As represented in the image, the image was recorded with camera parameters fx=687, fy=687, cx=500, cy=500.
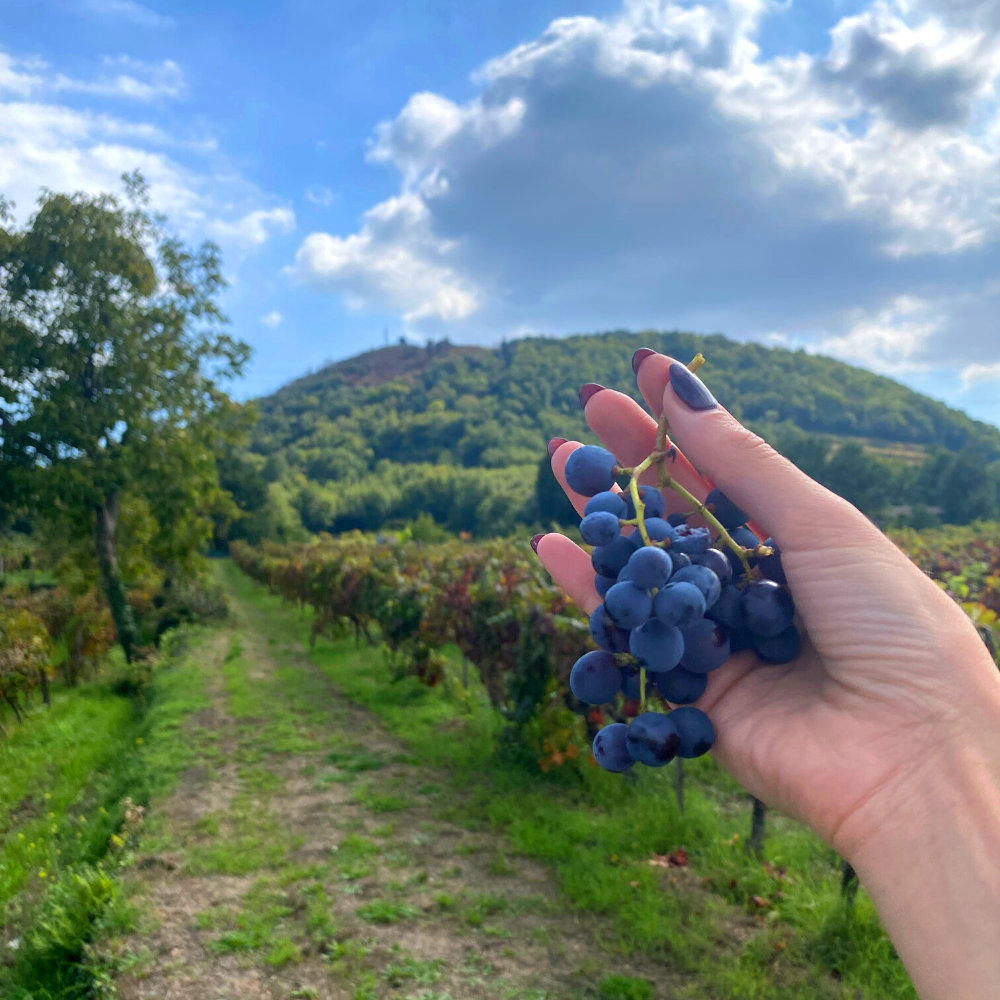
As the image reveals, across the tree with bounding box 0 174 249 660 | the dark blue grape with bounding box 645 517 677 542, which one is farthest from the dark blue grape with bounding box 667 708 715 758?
the tree with bounding box 0 174 249 660

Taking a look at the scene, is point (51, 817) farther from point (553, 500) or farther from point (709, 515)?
point (553, 500)

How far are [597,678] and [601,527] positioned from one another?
15.1 inches

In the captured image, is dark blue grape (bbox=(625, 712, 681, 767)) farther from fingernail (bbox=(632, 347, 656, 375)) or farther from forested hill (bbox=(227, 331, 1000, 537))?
forested hill (bbox=(227, 331, 1000, 537))

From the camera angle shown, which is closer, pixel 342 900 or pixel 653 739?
pixel 653 739

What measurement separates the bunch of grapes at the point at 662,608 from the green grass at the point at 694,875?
2.69 m

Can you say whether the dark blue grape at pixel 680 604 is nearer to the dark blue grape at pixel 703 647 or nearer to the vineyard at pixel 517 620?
the dark blue grape at pixel 703 647

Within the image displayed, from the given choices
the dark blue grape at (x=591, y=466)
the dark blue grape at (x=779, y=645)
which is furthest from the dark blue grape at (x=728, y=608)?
the dark blue grape at (x=591, y=466)

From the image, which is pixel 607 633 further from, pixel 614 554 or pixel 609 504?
pixel 609 504

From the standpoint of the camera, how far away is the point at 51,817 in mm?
6383

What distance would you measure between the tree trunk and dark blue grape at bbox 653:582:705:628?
44.2 feet

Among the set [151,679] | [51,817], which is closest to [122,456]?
[151,679]

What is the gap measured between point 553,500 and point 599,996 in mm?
45405

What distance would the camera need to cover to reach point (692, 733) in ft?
5.11

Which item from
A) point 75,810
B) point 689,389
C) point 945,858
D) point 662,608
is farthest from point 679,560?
point 75,810
